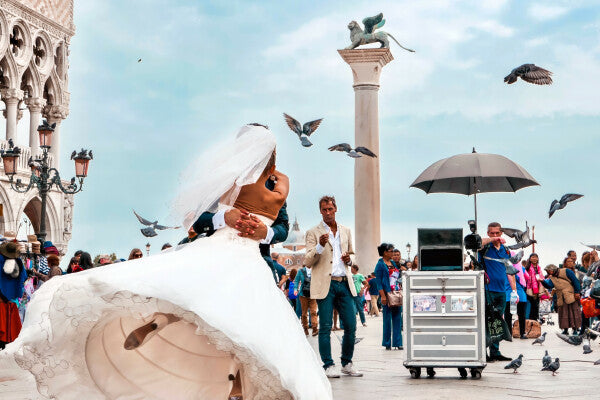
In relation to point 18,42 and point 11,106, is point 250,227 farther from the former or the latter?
point 18,42

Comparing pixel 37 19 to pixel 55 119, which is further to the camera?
pixel 55 119

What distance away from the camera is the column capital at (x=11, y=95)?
3531 cm

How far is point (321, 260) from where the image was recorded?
30.3 feet

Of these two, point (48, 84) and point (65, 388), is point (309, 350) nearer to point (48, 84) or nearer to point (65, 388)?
point (65, 388)

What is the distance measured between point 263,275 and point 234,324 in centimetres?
56

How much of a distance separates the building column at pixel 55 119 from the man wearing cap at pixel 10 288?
26965 mm

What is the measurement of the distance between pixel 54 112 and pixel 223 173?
34.9 m

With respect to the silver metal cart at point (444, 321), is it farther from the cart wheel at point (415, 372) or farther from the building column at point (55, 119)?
the building column at point (55, 119)

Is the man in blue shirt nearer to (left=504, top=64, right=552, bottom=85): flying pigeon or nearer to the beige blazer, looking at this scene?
the beige blazer

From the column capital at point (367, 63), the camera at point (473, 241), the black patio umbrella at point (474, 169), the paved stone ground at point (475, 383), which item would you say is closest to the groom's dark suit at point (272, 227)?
the paved stone ground at point (475, 383)

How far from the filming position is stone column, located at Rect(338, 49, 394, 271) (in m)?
26.1

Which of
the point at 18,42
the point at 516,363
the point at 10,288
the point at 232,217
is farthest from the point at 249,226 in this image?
the point at 18,42

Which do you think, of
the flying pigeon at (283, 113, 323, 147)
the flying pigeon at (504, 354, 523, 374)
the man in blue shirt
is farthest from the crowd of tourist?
the flying pigeon at (283, 113, 323, 147)

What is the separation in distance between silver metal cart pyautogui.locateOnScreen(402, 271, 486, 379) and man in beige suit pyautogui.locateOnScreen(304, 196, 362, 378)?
21.8 inches
